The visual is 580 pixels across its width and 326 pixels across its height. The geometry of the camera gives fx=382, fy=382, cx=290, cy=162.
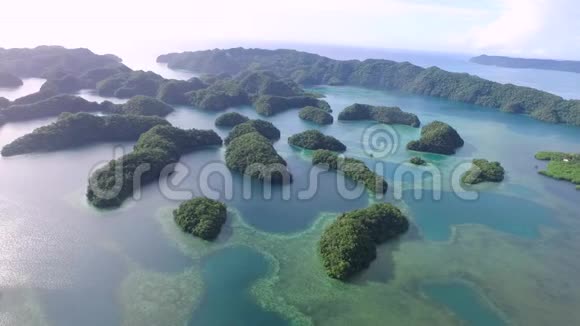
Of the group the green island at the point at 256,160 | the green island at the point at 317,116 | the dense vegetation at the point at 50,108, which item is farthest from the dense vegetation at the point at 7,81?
the green island at the point at 256,160

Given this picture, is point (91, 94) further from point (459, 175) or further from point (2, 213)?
point (459, 175)

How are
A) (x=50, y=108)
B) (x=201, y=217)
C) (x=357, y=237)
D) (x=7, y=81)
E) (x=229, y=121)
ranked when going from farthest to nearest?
(x=7, y=81) < (x=50, y=108) < (x=229, y=121) < (x=201, y=217) < (x=357, y=237)

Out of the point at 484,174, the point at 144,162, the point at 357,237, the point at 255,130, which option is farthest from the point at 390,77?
the point at 357,237

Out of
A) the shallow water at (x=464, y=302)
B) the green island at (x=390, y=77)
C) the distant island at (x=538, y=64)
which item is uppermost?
the distant island at (x=538, y=64)

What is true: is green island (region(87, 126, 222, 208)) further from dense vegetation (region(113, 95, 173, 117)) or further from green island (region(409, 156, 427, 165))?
green island (region(409, 156, 427, 165))

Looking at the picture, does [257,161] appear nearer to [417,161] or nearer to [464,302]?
[417,161]

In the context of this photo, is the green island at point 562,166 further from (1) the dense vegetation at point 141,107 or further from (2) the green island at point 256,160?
(1) the dense vegetation at point 141,107
